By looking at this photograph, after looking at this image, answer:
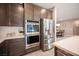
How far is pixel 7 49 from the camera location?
5.89 feet

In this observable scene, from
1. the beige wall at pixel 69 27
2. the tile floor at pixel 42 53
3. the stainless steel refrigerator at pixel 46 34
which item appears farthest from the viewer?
the stainless steel refrigerator at pixel 46 34

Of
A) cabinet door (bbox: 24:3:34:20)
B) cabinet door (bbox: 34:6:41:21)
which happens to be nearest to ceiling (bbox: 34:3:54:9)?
cabinet door (bbox: 34:6:41:21)

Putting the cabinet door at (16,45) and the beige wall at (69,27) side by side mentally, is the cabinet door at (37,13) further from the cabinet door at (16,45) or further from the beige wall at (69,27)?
the cabinet door at (16,45)

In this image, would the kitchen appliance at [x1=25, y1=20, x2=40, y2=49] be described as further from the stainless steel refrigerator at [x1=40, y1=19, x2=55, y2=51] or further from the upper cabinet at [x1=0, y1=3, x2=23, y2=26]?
the upper cabinet at [x1=0, y1=3, x2=23, y2=26]

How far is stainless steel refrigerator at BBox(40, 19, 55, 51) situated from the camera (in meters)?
1.79

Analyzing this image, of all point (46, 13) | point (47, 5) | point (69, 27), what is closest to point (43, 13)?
point (46, 13)

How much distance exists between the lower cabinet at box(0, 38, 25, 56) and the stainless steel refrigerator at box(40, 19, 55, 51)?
460 millimetres

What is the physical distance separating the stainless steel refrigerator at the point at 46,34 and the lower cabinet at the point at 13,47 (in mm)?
460

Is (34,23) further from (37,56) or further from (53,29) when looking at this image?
(37,56)

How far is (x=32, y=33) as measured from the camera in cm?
187

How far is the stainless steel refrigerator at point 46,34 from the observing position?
1.79 metres

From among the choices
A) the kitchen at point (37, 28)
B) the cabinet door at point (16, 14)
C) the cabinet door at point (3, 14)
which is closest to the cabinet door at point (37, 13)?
the kitchen at point (37, 28)

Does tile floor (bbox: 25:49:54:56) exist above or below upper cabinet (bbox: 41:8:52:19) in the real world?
below

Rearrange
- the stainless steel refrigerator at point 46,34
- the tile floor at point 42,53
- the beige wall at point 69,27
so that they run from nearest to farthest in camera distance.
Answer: the beige wall at point 69,27 < the tile floor at point 42,53 < the stainless steel refrigerator at point 46,34
